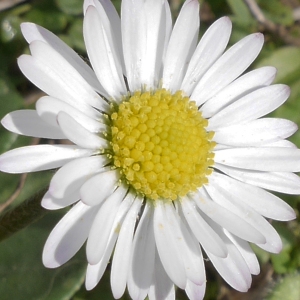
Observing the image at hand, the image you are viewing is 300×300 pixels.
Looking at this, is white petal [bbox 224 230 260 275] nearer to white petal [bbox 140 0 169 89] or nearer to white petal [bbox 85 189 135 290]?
white petal [bbox 85 189 135 290]

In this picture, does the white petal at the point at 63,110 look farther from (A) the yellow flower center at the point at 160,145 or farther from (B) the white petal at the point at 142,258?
(B) the white petal at the point at 142,258

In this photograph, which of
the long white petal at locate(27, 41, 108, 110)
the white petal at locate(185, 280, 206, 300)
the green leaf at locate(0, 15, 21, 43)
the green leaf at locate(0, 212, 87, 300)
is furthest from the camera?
the green leaf at locate(0, 15, 21, 43)

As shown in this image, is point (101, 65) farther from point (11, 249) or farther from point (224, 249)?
point (11, 249)

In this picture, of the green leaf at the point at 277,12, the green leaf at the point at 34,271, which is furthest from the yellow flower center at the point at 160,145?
the green leaf at the point at 277,12

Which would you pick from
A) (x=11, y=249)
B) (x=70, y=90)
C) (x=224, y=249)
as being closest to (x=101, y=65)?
(x=70, y=90)

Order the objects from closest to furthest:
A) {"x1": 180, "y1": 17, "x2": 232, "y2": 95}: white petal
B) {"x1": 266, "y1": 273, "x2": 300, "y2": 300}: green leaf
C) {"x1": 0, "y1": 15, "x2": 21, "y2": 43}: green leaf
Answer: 1. {"x1": 180, "y1": 17, "x2": 232, "y2": 95}: white petal
2. {"x1": 266, "y1": 273, "x2": 300, "y2": 300}: green leaf
3. {"x1": 0, "y1": 15, "x2": 21, "y2": 43}: green leaf

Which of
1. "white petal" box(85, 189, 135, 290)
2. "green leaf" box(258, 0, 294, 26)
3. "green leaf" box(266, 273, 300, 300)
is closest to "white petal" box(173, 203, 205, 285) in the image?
"white petal" box(85, 189, 135, 290)
